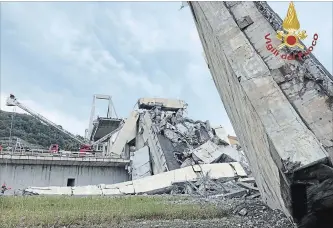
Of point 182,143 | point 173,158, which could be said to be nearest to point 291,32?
point 173,158

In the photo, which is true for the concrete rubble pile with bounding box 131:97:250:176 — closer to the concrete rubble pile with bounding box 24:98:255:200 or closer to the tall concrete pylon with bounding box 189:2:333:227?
the concrete rubble pile with bounding box 24:98:255:200

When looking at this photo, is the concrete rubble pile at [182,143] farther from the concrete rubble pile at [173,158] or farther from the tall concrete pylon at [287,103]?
the tall concrete pylon at [287,103]

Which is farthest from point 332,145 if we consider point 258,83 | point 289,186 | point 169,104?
point 169,104

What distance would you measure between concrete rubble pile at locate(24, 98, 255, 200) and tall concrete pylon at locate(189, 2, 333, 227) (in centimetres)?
943

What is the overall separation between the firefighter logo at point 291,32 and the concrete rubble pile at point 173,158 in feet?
31.9

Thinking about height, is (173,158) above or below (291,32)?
above

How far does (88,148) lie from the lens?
3553cm

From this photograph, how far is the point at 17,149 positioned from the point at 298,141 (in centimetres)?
2792

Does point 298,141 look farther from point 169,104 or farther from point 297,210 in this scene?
point 169,104

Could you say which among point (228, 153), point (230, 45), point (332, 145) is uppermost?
point (228, 153)

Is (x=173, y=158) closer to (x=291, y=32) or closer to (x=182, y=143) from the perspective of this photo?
(x=182, y=143)

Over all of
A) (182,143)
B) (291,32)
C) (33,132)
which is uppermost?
(33,132)

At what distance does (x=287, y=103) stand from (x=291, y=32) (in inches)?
37.8

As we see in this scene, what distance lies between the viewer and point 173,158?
966 inches
